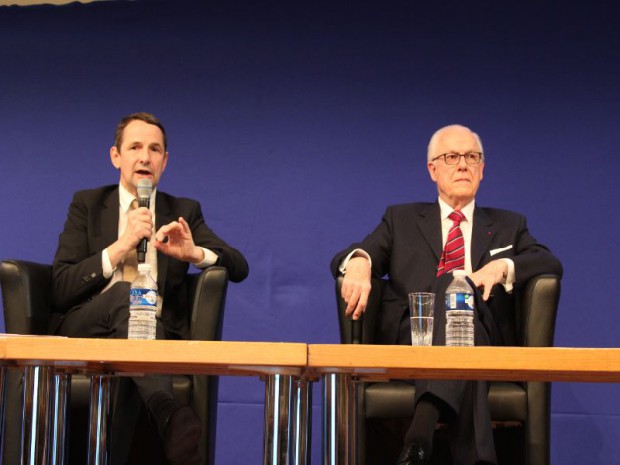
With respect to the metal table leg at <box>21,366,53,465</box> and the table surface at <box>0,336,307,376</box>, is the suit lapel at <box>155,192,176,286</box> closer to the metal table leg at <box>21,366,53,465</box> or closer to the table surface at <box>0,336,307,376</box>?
the metal table leg at <box>21,366,53,465</box>

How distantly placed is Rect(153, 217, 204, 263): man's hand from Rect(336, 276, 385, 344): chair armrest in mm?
489

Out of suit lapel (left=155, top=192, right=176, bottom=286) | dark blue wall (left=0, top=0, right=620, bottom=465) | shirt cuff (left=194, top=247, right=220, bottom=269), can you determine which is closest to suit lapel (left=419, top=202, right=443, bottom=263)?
dark blue wall (left=0, top=0, right=620, bottom=465)

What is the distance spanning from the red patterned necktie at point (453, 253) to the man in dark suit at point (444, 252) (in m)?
0.01

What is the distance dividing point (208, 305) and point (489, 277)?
851mm

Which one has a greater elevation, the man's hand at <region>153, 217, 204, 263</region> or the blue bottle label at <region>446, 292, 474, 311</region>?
the man's hand at <region>153, 217, 204, 263</region>

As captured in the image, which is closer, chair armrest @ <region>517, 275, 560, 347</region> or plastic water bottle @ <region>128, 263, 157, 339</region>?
plastic water bottle @ <region>128, 263, 157, 339</region>

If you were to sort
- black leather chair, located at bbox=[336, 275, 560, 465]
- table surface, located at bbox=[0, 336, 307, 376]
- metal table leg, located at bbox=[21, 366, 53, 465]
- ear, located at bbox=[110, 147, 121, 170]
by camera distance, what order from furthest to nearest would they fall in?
ear, located at bbox=[110, 147, 121, 170] < black leather chair, located at bbox=[336, 275, 560, 465] < metal table leg, located at bbox=[21, 366, 53, 465] < table surface, located at bbox=[0, 336, 307, 376]

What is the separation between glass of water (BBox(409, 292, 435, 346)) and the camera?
7.44 ft

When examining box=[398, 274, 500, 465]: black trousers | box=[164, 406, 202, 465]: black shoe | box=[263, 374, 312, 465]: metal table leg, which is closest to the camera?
box=[263, 374, 312, 465]: metal table leg

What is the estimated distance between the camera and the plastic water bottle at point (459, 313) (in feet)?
7.20

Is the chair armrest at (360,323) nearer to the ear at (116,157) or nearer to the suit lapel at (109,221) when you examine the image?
the suit lapel at (109,221)

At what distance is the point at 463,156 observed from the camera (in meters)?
3.29

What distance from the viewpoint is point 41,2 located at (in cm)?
425

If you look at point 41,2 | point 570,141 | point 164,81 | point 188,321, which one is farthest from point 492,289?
point 41,2
